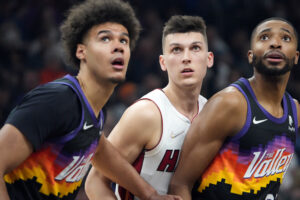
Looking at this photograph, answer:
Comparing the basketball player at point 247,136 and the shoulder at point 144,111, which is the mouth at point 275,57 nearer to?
the basketball player at point 247,136

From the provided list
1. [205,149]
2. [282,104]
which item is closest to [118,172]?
[205,149]

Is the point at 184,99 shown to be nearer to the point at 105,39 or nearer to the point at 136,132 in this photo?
the point at 136,132

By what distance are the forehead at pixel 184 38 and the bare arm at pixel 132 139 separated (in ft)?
1.70

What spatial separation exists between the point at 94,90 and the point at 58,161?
0.47 meters

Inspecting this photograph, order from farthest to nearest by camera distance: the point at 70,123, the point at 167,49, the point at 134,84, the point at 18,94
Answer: the point at 134,84
the point at 18,94
the point at 167,49
the point at 70,123

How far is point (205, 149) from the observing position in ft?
10.0

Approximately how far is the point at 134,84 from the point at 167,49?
2.89 m

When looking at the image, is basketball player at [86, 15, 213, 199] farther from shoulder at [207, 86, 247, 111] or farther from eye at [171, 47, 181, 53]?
shoulder at [207, 86, 247, 111]

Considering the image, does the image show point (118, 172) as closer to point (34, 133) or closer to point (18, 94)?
point (34, 133)

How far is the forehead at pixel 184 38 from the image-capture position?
11.4ft

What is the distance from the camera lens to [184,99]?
136 inches

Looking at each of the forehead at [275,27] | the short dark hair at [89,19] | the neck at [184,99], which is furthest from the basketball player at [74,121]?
the forehead at [275,27]

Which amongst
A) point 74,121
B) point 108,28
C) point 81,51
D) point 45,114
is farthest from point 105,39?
point 45,114

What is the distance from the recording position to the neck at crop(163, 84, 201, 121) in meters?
3.44
